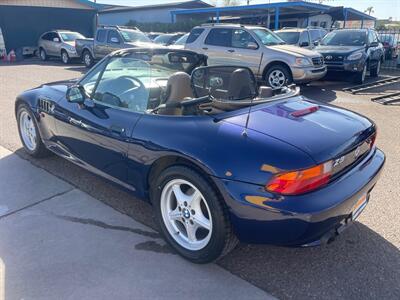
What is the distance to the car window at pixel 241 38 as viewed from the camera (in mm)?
9859

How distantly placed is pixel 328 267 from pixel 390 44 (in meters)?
18.3

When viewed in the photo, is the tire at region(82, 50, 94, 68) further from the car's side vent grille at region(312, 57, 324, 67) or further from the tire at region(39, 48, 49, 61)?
the car's side vent grille at region(312, 57, 324, 67)

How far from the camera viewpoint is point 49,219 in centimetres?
329

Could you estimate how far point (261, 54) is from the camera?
9570mm

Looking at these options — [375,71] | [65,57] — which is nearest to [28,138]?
[375,71]

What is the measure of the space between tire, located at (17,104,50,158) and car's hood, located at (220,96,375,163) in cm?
286

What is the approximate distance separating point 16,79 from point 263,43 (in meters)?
8.56

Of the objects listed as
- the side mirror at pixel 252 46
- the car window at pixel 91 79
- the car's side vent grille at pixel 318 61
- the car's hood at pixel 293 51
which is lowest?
the car window at pixel 91 79

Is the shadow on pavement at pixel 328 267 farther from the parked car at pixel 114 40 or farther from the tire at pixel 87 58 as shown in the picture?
the tire at pixel 87 58

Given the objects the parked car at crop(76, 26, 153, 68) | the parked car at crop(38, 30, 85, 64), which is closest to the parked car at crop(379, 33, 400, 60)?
the parked car at crop(76, 26, 153, 68)

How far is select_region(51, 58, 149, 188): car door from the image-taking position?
306cm

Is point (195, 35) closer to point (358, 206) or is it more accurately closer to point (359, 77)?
point (359, 77)

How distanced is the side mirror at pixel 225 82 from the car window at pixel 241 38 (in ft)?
21.8

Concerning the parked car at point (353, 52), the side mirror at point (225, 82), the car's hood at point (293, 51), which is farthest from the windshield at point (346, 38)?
the side mirror at point (225, 82)
